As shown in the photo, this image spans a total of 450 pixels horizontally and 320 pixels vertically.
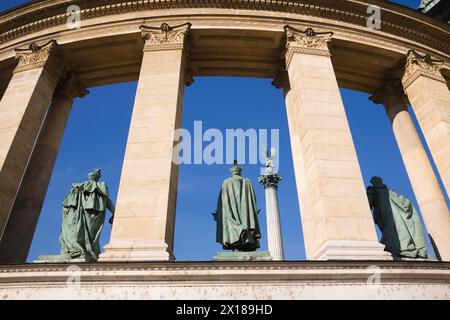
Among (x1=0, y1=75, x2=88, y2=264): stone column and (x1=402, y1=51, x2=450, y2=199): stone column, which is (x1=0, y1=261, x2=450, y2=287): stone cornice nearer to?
(x1=0, y1=75, x2=88, y2=264): stone column

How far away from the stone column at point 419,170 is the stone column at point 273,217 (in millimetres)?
13284

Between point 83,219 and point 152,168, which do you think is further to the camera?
point 83,219

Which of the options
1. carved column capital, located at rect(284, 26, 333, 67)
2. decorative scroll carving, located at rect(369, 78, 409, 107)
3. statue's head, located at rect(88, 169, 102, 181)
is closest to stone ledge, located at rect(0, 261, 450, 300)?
statue's head, located at rect(88, 169, 102, 181)

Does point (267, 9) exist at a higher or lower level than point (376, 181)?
higher

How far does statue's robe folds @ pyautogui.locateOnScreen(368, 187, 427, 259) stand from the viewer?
544 inches

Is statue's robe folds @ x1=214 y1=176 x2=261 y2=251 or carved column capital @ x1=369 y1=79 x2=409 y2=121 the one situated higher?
carved column capital @ x1=369 y1=79 x2=409 y2=121

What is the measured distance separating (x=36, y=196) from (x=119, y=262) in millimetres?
10178

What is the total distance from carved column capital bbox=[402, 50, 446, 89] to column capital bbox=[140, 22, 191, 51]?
1296 cm

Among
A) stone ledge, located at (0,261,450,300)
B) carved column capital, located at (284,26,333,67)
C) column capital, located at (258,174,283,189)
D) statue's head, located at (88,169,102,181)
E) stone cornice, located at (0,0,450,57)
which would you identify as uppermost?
column capital, located at (258,174,283,189)

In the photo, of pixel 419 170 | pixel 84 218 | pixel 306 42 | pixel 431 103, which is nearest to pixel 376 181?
pixel 419 170

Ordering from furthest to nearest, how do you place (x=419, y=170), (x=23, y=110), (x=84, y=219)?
(x=419, y=170) → (x=23, y=110) → (x=84, y=219)

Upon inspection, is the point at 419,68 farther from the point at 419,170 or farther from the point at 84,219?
the point at 84,219

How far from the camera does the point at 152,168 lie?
1324 centimetres

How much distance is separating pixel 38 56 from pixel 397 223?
65.7 feet
